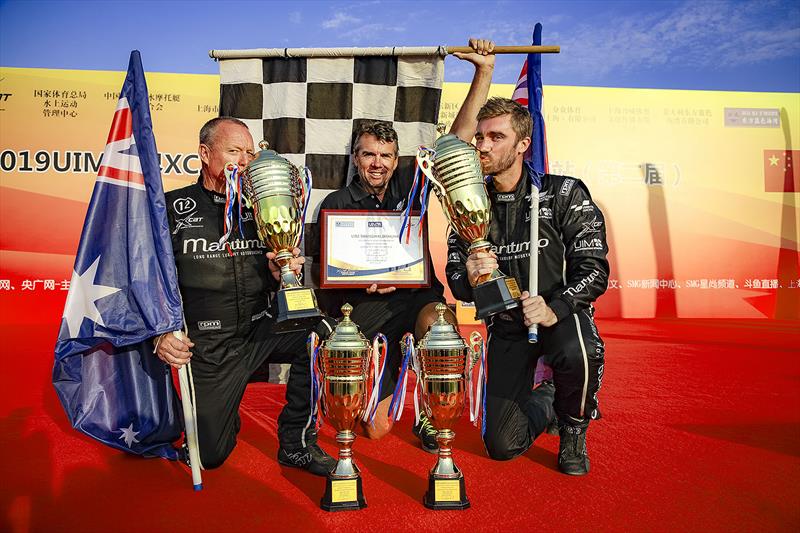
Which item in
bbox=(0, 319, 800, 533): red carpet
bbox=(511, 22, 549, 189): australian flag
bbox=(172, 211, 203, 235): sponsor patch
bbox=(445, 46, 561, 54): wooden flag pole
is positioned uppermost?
bbox=(445, 46, 561, 54): wooden flag pole

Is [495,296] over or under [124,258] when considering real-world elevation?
under

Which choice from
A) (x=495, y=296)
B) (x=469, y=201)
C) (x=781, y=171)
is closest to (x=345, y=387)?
(x=495, y=296)

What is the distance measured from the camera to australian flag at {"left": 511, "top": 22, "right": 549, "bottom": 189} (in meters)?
2.50

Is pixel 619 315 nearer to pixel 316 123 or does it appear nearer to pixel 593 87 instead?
pixel 593 87

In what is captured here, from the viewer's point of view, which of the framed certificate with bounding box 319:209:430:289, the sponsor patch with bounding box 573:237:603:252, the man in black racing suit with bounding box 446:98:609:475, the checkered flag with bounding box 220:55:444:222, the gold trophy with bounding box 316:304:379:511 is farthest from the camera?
the checkered flag with bounding box 220:55:444:222

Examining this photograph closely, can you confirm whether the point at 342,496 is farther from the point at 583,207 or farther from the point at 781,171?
the point at 781,171

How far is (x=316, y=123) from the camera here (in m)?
3.07

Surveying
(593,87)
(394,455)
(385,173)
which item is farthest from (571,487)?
(593,87)

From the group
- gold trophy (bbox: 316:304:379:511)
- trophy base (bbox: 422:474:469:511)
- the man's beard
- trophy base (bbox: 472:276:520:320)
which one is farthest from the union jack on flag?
trophy base (bbox: 422:474:469:511)

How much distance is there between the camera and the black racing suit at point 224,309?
2.43m

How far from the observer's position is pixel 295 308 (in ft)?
6.77

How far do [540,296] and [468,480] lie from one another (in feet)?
2.32

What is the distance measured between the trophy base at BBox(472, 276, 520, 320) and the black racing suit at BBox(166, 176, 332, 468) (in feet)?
2.59

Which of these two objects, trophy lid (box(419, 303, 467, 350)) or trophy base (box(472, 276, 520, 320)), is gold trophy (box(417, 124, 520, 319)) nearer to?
trophy base (box(472, 276, 520, 320))
